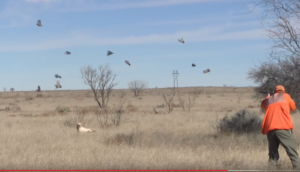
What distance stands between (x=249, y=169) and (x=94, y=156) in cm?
335

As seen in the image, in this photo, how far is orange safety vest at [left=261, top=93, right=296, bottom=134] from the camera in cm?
739

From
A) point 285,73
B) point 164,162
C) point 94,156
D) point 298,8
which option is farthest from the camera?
point 285,73

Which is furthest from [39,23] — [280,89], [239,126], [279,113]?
[279,113]

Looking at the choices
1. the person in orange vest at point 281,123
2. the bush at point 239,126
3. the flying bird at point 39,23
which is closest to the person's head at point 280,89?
the person in orange vest at point 281,123

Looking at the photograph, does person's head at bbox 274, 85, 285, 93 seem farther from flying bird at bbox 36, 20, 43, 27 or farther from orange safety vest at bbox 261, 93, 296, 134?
flying bird at bbox 36, 20, 43, 27

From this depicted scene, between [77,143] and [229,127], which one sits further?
[229,127]

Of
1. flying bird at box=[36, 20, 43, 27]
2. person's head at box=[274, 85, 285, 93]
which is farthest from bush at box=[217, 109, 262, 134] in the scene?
person's head at box=[274, 85, 285, 93]

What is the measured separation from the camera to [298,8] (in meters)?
9.99

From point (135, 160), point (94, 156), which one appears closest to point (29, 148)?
point (94, 156)

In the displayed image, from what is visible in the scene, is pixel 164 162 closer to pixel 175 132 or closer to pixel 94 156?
pixel 94 156

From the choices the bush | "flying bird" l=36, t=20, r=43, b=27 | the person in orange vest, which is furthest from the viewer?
the bush

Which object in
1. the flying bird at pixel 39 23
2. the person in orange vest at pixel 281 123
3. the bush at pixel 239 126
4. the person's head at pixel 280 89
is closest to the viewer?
the person in orange vest at pixel 281 123

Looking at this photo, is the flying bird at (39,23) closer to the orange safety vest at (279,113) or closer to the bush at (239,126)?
the bush at (239,126)

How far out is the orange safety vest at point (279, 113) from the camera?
739 cm
